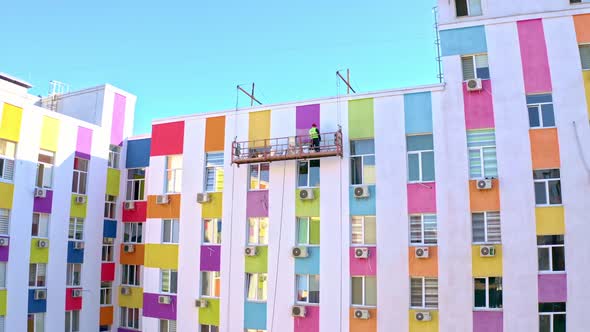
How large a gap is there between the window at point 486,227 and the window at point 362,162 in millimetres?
3808

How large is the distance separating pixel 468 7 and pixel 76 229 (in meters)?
20.2

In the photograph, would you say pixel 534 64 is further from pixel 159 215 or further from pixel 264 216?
pixel 159 215

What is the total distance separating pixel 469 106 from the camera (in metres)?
19.3

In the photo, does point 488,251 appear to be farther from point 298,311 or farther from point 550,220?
point 298,311

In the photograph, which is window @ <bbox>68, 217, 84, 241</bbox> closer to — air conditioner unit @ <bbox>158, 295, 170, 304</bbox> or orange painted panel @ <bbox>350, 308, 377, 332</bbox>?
air conditioner unit @ <bbox>158, 295, 170, 304</bbox>

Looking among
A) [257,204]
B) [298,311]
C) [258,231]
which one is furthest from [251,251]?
[298,311]

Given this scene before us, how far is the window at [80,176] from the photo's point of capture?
88.9ft

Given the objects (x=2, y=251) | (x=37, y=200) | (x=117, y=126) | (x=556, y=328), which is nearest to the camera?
(x=556, y=328)

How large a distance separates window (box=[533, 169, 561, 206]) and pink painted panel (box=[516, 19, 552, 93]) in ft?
9.12

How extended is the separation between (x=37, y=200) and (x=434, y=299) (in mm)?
17373

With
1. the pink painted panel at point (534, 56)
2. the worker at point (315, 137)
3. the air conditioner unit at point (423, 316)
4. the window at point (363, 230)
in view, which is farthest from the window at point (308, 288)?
the pink painted panel at point (534, 56)

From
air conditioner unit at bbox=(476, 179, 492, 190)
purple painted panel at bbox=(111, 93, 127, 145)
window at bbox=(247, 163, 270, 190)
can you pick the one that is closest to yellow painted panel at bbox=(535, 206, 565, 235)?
air conditioner unit at bbox=(476, 179, 492, 190)

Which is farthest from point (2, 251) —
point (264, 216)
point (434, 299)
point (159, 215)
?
point (434, 299)

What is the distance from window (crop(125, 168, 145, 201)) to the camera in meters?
29.5
